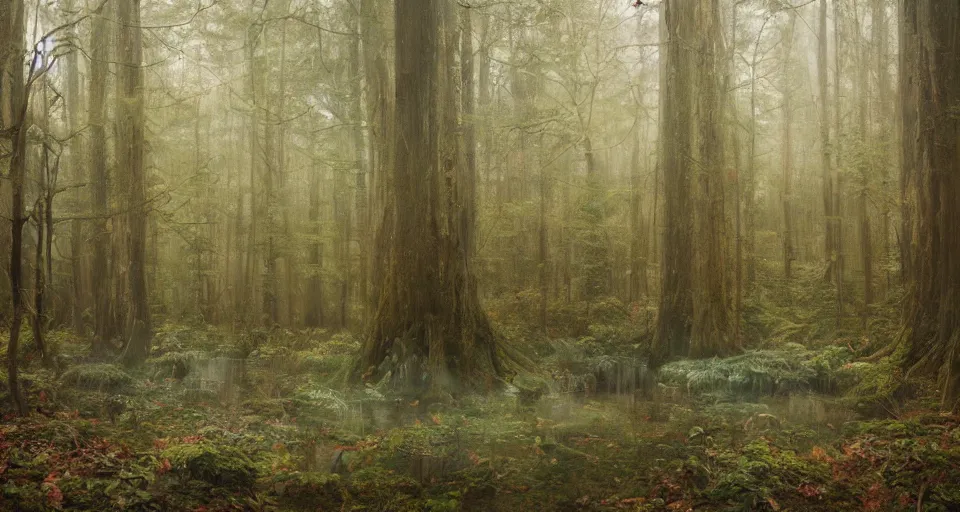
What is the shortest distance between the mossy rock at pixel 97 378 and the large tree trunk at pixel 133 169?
210cm

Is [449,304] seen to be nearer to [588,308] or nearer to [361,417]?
[361,417]

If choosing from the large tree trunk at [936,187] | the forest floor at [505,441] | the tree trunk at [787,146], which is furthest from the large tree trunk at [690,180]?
the tree trunk at [787,146]

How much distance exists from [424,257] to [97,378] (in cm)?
530

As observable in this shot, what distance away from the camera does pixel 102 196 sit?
14.3 meters

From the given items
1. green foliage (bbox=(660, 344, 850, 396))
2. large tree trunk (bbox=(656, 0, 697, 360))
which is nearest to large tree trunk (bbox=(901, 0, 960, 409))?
green foliage (bbox=(660, 344, 850, 396))

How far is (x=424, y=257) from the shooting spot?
9211mm

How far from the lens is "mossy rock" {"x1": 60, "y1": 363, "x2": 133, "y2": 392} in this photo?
9.46 metres

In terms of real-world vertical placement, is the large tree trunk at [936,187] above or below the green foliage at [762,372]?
above

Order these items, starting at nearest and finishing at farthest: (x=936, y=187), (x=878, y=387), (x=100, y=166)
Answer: (x=936, y=187)
(x=878, y=387)
(x=100, y=166)

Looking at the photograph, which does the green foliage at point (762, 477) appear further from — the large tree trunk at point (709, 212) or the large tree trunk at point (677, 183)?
the large tree trunk at point (677, 183)

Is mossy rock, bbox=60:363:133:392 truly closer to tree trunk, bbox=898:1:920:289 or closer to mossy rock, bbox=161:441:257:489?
mossy rock, bbox=161:441:257:489

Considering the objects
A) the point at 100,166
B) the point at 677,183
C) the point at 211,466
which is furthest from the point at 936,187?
A: the point at 100,166

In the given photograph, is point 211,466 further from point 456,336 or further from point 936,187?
point 936,187

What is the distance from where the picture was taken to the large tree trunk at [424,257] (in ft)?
29.9
